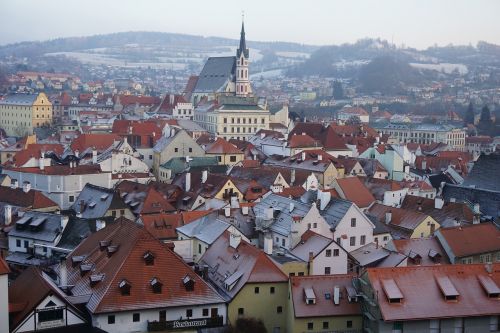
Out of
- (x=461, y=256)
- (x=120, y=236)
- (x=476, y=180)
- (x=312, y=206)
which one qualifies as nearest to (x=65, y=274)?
Answer: (x=120, y=236)

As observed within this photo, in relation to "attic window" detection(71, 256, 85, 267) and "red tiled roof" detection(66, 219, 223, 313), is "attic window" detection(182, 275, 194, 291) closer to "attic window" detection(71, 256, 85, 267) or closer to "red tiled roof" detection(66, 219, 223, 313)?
"red tiled roof" detection(66, 219, 223, 313)

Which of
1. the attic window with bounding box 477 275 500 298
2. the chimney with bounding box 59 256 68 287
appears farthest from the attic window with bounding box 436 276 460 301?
the chimney with bounding box 59 256 68 287

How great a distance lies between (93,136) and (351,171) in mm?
29077

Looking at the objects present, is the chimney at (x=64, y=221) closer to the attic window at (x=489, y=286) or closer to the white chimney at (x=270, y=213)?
the white chimney at (x=270, y=213)

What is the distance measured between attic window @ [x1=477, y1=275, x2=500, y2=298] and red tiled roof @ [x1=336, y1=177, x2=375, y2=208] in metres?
23.0

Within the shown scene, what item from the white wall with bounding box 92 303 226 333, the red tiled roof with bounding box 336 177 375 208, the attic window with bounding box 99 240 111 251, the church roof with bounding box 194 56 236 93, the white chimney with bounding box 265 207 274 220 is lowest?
the white wall with bounding box 92 303 226 333

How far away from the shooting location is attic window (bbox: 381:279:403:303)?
110 ft

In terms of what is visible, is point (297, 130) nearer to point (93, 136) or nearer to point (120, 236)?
point (93, 136)

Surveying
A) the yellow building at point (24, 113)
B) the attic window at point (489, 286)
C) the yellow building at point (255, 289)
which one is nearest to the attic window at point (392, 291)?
the attic window at point (489, 286)

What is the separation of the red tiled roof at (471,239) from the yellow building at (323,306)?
11.2 metres

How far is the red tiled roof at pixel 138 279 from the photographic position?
1270 inches

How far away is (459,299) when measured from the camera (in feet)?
112

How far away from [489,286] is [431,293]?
2880 millimetres

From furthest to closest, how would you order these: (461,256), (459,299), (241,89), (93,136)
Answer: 1. (241,89)
2. (93,136)
3. (461,256)
4. (459,299)
